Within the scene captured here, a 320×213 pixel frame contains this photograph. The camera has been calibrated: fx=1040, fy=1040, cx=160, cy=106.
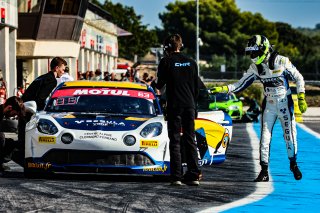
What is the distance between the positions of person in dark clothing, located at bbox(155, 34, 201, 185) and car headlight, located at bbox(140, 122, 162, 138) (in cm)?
30

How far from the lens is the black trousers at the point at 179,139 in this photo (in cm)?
1194

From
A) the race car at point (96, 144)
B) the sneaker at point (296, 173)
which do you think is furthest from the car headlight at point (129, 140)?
the sneaker at point (296, 173)

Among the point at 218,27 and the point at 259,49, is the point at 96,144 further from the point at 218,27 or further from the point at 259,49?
the point at 218,27

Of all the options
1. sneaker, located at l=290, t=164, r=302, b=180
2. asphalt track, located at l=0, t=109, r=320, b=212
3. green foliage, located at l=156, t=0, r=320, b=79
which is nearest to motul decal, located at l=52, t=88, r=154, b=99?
asphalt track, located at l=0, t=109, r=320, b=212

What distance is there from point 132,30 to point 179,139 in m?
95.3

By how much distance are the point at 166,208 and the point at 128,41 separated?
3937 inches

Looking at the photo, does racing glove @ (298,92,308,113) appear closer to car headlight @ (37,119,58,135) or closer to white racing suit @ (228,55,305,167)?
white racing suit @ (228,55,305,167)

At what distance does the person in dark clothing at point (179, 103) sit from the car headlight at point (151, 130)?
298 mm

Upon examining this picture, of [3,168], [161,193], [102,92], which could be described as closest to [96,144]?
[161,193]

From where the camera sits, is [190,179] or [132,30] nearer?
[190,179]

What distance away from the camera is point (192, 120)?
12.0 metres

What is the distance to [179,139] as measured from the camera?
1196 centimetres

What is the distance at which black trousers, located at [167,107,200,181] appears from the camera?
39.2 feet

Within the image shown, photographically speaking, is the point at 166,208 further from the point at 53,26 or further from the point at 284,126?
the point at 53,26
